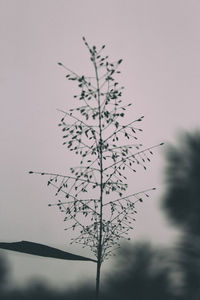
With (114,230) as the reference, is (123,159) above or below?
above

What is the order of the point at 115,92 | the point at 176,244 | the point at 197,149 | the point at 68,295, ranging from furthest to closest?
the point at 197,149
the point at 176,244
the point at 68,295
the point at 115,92

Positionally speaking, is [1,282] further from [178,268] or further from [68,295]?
[178,268]

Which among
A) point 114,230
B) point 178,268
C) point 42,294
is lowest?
Answer: point 42,294

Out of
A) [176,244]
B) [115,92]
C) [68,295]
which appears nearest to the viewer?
[115,92]

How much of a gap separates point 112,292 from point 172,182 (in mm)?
1028

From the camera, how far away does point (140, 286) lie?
3371 mm

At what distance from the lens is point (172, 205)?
136 inches

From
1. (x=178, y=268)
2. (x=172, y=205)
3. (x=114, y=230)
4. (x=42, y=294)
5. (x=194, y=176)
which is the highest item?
(x=194, y=176)

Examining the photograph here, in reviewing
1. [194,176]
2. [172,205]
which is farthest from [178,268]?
[194,176]

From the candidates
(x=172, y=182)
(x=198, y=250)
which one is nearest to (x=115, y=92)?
(x=172, y=182)

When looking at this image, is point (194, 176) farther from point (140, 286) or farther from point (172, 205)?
point (140, 286)

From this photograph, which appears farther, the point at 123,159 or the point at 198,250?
the point at 198,250

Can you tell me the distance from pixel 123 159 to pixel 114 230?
1.29ft

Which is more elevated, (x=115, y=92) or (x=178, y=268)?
(x=115, y=92)
